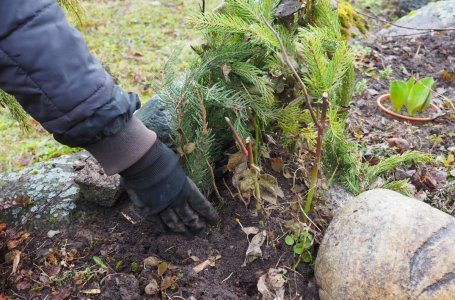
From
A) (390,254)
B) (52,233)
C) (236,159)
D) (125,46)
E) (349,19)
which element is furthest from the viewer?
(125,46)

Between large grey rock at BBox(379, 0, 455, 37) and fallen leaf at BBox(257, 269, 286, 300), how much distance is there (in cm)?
392

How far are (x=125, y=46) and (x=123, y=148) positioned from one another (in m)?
3.70

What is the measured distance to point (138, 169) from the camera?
6.07ft

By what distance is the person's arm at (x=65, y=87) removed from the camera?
4.80 feet

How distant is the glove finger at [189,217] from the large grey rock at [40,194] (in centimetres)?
70

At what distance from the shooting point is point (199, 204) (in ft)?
6.55

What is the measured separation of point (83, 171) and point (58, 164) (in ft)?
1.61

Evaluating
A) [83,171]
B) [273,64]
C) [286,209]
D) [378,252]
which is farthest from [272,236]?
[83,171]

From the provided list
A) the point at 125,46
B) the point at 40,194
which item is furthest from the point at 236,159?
the point at 125,46

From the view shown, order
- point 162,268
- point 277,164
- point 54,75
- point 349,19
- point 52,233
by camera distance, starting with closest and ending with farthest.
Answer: point 54,75 → point 162,268 → point 277,164 → point 52,233 → point 349,19

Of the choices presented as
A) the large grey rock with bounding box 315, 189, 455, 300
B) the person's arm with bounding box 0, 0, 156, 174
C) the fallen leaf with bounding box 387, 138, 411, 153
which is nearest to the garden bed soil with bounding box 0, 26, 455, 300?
the large grey rock with bounding box 315, 189, 455, 300

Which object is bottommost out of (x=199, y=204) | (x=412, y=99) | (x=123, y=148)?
(x=412, y=99)

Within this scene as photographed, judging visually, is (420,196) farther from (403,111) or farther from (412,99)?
(403,111)

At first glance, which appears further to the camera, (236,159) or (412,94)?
(412,94)
